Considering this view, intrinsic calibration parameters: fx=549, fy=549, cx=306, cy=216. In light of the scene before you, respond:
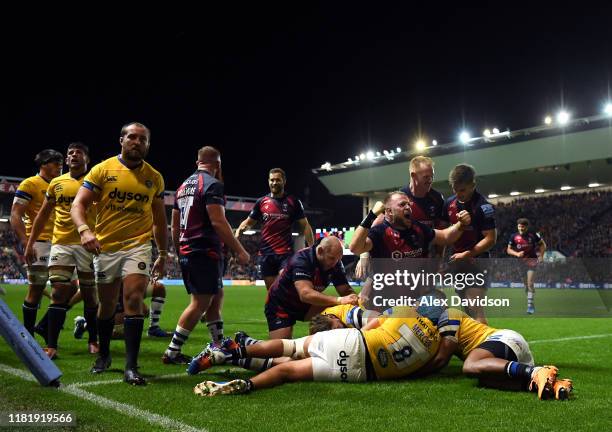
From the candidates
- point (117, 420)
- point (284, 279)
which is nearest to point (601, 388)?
point (284, 279)

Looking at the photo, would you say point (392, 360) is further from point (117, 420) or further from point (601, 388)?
point (117, 420)

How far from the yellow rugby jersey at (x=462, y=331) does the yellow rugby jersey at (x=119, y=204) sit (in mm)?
2615

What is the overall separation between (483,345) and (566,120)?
29.6 m

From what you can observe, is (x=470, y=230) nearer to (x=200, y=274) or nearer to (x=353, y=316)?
(x=353, y=316)

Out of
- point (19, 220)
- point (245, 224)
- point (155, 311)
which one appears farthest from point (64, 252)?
point (245, 224)

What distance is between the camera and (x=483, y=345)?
4.35 metres

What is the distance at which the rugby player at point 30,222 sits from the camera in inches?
248

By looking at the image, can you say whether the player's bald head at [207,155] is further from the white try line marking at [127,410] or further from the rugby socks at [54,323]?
the white try line marking at [127,410]

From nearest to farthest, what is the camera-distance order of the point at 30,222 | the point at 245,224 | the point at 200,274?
1. the point at 200,274
2. the point at 30,222
3. the point at 245,224

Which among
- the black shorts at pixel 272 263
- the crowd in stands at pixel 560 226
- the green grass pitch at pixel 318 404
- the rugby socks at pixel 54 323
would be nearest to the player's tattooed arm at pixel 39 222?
the rugby socks at pixel 54 323

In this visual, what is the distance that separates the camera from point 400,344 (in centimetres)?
432

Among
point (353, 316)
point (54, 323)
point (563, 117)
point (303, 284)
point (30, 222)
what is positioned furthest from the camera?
point (563, 117)

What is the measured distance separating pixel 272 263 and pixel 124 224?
3.84 m

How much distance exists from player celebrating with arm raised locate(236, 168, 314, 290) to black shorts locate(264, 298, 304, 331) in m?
2.81
